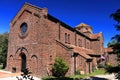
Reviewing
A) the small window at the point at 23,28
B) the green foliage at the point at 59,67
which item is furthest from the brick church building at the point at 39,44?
the green foliage at the point at 59,67

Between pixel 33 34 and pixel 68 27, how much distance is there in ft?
28.7

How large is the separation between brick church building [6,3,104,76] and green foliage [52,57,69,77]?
941 millimetres

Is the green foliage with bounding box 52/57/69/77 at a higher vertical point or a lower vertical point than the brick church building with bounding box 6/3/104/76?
lower

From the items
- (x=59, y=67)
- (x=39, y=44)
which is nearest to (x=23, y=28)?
(x=39, y=44)

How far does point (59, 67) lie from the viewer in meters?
22.2

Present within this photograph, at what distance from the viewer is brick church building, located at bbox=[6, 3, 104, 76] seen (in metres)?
23.2

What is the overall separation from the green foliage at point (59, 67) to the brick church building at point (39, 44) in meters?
0.94

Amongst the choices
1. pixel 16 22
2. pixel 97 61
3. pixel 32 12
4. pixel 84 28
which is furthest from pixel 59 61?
pixel 84 28

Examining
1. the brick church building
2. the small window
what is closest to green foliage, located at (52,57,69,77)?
the brick church building

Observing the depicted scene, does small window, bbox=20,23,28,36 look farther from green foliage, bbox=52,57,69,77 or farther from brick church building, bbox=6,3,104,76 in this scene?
green foliage, bbox=52,57,69,77

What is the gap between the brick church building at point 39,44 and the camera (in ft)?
76.1

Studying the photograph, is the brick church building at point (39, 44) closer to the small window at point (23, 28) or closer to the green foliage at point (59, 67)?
the small window at point (23, 28)

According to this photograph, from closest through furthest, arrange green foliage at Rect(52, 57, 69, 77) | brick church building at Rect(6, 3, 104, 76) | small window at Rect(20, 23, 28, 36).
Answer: green foliage at Rect(52, 57, 69, 77) < brick church building at Rect(6, 3, 104, 76) < small window at Rect(20, 23, 28, 36)

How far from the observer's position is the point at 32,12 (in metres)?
24.9
